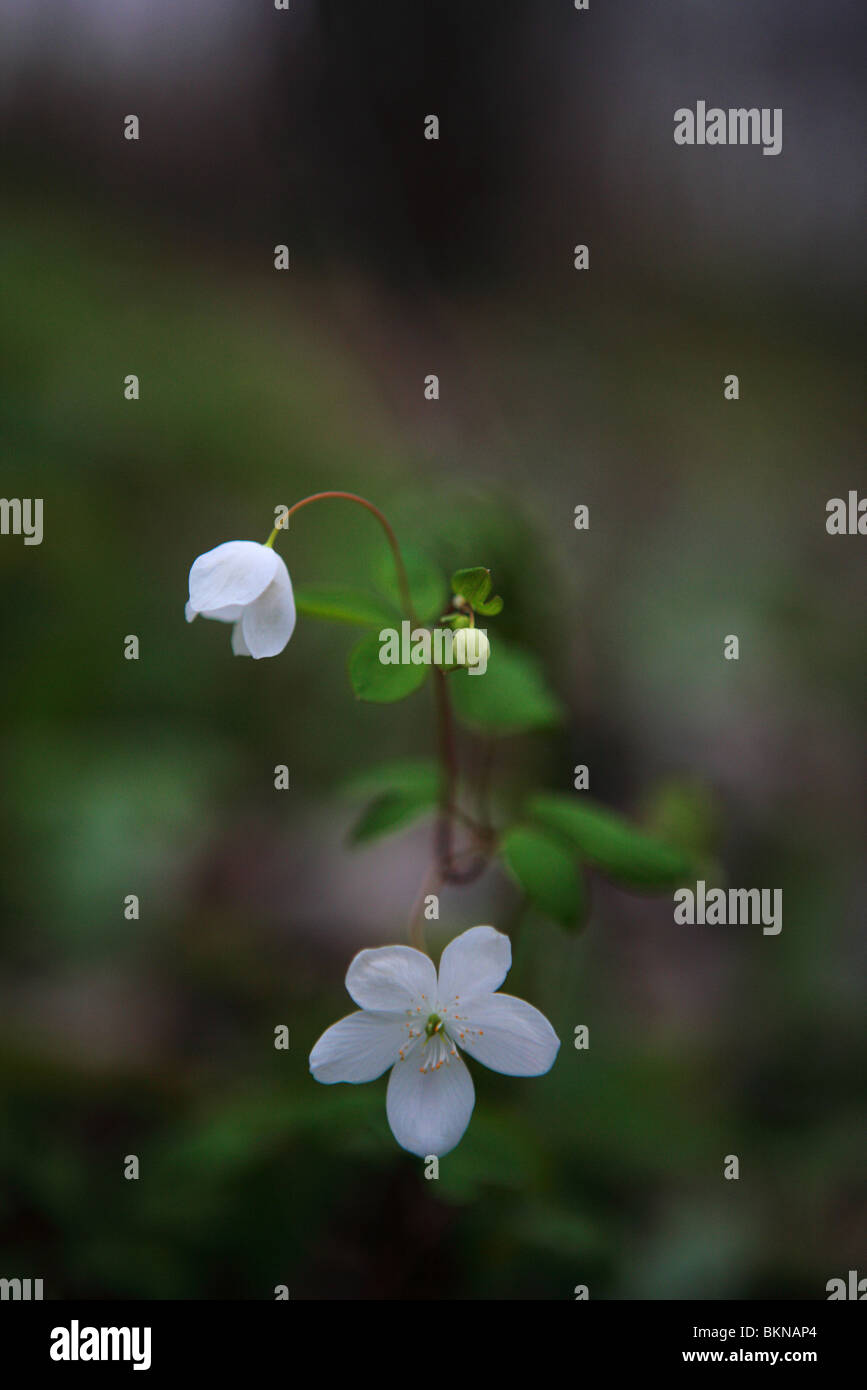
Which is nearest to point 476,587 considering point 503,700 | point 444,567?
point 503,700

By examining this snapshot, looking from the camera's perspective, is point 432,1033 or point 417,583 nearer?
point 432,1033

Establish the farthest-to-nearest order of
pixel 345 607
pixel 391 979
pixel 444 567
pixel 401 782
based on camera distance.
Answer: pixel 444 567
pixel 401 782
pixel 345 607
pixel 391 979

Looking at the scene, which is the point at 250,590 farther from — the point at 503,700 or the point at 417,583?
the point at 503,700

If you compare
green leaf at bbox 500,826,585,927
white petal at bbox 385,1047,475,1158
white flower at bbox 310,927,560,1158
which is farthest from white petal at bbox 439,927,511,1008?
green leaf at bbox 500,826,585,927

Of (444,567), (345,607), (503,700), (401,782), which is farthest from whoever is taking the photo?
(444,567)

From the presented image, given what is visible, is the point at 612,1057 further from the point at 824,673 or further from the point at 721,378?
the point at 721,378

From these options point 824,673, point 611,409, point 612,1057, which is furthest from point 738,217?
point 612,1057

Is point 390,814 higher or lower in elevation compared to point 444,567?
lower
